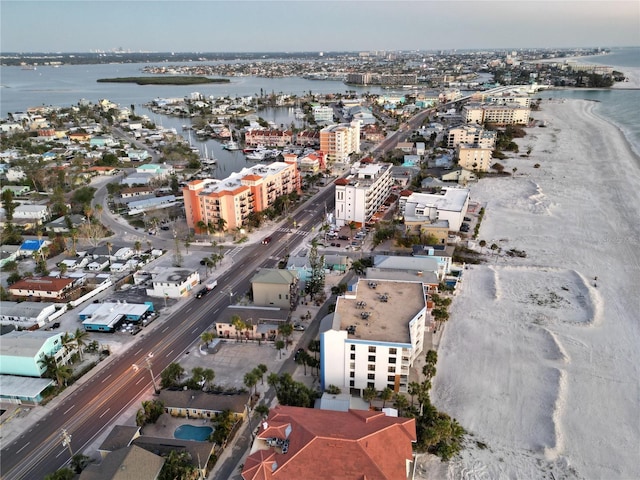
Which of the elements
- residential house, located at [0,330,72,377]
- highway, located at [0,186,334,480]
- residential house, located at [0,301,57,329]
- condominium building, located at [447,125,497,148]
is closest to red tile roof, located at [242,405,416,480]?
highway, located at [0,186,334,480]

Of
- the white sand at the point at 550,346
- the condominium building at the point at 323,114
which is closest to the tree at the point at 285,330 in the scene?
the white sand at the point at 550,346

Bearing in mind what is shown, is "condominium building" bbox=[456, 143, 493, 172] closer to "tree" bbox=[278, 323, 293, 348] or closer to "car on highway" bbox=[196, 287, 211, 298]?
"car on highway" bbox=[196, 287, 211, 298]

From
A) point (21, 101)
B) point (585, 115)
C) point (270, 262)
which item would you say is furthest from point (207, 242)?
point (21, 101)

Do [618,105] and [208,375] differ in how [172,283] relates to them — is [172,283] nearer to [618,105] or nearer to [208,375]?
[208,375]

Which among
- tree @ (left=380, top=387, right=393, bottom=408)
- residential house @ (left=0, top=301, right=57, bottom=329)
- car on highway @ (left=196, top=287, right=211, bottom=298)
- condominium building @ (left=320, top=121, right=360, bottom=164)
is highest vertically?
condominium building @ (left=320, top=121, right=360, bottom=164)

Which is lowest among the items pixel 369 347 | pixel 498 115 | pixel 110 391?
pixel 110 391

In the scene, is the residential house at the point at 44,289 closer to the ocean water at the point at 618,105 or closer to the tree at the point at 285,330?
the tree at the point at 285,330

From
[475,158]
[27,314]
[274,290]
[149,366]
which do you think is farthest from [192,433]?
[475,158]

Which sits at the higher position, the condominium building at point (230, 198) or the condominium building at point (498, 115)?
the condominium building at point (498, 115)
